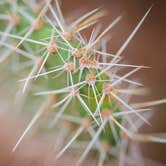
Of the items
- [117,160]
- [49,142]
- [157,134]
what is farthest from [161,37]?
[49,142]

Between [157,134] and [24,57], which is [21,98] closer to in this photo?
[24,57]

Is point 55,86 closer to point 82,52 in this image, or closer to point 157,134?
point 82,52

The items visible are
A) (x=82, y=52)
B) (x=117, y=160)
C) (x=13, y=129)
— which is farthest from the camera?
(x=117, y=160)

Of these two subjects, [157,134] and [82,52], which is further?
[157,134]

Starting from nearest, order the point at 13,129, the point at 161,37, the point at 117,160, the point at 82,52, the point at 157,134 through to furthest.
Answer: the point at 82,52 → the point at 13,129 → the point at 117,160 → the point at 157,134 → the point at 161,37

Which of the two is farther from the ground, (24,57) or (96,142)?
(24,57)

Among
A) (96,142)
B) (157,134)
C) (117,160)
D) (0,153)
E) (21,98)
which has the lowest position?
(157,134)
